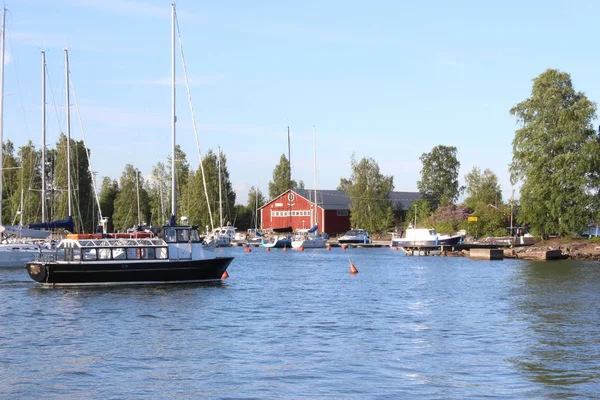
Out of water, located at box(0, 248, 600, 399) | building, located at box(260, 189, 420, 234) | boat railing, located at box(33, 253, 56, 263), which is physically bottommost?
water, located at box(0, 248, 600, 399)

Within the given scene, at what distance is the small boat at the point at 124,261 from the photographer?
45.2 meters

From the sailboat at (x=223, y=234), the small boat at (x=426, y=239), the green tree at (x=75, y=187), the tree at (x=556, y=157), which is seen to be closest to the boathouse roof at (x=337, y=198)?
the sailboat at (x=223, y=234)

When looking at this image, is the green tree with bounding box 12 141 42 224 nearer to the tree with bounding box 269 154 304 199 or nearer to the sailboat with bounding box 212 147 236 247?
the sailboat with bounding box 212 147 236 247

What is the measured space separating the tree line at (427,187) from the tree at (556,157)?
107 mm

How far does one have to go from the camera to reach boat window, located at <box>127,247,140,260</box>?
46.2 metres

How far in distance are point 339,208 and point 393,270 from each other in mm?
71413

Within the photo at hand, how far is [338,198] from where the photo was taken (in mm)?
146000

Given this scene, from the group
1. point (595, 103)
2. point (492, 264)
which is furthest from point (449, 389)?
point (595, 103)

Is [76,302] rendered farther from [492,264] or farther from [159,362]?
[492,264]

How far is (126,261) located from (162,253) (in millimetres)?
2236

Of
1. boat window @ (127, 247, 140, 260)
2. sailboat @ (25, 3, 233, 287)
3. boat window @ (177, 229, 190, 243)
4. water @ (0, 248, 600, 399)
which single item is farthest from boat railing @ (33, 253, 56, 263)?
boat window @ (177, 229, 190, 243)

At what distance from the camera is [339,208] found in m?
140

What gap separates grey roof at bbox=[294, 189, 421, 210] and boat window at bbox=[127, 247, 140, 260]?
85.9 metres

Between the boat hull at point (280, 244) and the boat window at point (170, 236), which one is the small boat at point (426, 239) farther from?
the boat window at point (170, 236)
